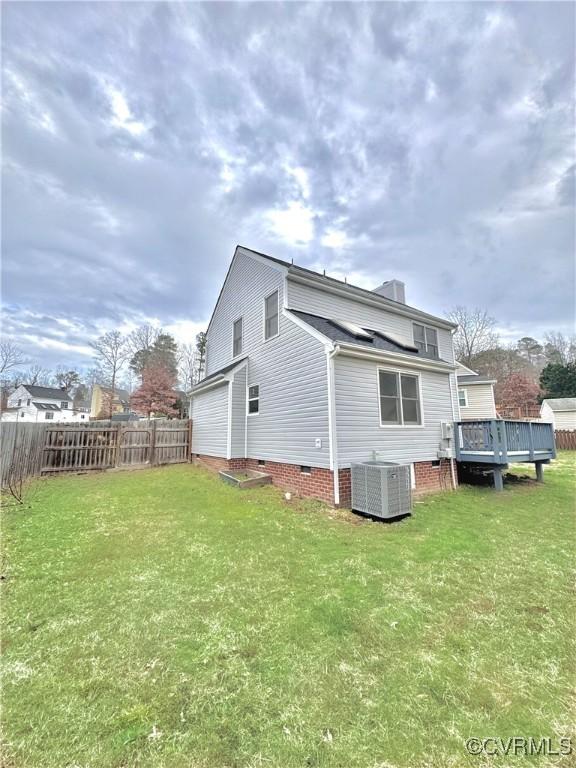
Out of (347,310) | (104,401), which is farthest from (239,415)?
(104,401)

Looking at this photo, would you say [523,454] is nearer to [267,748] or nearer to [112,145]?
[267,748]

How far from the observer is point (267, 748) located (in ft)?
5.76

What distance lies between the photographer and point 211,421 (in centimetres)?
1211

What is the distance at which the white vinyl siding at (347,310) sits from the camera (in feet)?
31.0

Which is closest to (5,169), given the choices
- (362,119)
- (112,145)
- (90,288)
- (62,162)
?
(62,162)

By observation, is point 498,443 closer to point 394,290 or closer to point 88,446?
point 394,290

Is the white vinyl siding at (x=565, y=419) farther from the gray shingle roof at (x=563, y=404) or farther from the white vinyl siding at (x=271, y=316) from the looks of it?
the white vinyl siding at (x=271, y=316)

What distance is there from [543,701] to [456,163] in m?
15.1

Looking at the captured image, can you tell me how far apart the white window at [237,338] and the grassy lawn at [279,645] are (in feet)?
25.6

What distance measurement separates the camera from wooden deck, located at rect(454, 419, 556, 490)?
8.66 m

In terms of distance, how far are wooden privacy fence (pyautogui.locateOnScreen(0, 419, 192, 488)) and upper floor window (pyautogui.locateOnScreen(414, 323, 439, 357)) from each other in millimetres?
10316

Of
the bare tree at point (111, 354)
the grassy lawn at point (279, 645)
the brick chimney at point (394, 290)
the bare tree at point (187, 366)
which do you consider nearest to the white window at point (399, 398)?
the grassy lawn at point (279, 645)

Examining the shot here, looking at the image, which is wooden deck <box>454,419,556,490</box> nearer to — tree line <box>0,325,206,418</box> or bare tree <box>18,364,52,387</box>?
tree line <box>0,325,206,418</box>

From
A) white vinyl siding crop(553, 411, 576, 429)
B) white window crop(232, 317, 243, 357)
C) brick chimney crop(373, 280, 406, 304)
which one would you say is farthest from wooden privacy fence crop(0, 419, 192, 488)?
white vinyl siding crop(553, 411, 576, 429)
